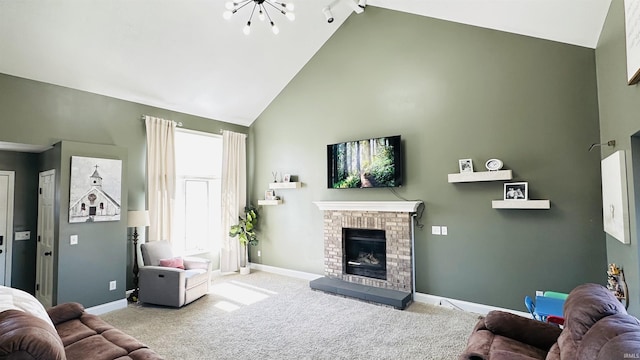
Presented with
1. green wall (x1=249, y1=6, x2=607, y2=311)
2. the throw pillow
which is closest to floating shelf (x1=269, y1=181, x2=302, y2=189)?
green wall (x1=249, y1=6, x2=607, y2=311)

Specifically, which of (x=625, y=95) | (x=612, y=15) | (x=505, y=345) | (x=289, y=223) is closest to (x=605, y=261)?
(x=625, y=95)

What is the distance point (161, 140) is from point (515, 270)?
558 cm

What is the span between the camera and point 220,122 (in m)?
6.26

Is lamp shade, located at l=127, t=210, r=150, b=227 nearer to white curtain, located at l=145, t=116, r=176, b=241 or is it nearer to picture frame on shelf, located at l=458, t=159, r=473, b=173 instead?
white curtain, located at l=145, t=116, r=176, b=241

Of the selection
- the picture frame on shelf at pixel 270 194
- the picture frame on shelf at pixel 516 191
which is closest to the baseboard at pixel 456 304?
the picture frame on shelf at pixel 516 191

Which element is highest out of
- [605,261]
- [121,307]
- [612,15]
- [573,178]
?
[612,15]

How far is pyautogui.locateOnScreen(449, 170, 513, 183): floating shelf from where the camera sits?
3.67 meters

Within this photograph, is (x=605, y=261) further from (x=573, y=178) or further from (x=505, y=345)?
(x=505, y=345)

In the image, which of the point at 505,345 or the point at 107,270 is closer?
the point at 505,345

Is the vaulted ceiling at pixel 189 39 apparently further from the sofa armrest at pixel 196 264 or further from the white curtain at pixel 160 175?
the sofa armrest at pixel 196 264

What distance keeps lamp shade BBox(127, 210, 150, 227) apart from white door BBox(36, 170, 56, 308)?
0.87m

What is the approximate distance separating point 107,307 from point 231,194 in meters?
2.71

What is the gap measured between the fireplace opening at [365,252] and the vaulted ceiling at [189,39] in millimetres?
3252

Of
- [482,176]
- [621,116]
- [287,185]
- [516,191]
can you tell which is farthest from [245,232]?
[621,116]
